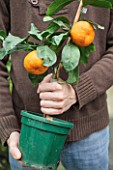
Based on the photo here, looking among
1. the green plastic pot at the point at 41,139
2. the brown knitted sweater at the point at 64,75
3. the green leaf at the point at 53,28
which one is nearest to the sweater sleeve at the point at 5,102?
the brown knitted sweater at the point at 64,75

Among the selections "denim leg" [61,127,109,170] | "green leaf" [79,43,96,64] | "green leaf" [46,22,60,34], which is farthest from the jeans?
"green leaf" [46,22,60,34]

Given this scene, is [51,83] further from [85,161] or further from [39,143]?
[85,161]

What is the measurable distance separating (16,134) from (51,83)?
295 mm

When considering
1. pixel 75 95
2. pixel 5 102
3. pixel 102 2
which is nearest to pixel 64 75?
pixel 75 95

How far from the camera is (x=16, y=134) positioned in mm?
1545

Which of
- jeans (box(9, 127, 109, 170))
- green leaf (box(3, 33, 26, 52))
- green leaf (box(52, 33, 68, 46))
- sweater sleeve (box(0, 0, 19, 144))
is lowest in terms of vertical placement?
jeans (box(9, 127, 109, 170))

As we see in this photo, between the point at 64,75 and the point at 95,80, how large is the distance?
118 mm

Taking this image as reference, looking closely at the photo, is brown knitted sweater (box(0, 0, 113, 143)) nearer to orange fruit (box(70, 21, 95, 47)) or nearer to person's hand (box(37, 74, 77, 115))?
person's hand (box(37, 74, 77, 115))

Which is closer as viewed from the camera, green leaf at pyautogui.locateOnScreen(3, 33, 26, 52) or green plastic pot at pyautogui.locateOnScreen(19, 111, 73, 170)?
green leaf at pyautogui.locateOnScreen(3, 33, 26, 52)

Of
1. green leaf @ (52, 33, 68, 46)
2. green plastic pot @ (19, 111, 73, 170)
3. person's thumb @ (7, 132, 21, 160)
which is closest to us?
green leaf @ (52, 33, 68, 46)

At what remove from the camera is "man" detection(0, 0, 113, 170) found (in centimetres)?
150

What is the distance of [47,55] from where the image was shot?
3.92ft

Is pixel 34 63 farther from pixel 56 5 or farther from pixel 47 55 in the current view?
pixel 56 5

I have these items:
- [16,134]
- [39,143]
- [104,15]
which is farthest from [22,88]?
[104,15]
